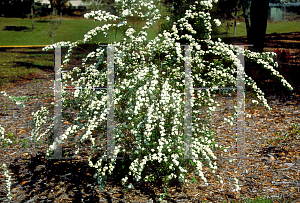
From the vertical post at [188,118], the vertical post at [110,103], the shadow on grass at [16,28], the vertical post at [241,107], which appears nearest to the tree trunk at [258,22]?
the vertical post at [241,107]

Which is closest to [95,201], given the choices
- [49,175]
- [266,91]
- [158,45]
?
[49,175]

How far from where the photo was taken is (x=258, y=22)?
10.1m

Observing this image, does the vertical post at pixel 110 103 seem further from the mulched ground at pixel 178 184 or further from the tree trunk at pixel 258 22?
the tree trunk at pixel 258 22

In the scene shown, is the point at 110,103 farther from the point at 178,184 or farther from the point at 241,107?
the point at 241,107

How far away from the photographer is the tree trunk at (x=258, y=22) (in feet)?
32.7

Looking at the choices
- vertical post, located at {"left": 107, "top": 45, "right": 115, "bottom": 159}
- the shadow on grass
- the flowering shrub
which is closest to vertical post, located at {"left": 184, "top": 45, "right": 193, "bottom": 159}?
the flowering shrub

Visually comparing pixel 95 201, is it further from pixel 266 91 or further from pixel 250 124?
pixel 266 91

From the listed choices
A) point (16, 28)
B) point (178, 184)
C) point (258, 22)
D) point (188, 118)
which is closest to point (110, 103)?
point (188, 118)

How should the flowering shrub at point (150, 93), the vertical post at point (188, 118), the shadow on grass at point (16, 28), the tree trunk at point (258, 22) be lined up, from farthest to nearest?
the shadow on grass at point (16, 28) → the tree trunk at point (258, 22) → the vertical post at point (188, 118) → the flowering shrub at point (150, 93)

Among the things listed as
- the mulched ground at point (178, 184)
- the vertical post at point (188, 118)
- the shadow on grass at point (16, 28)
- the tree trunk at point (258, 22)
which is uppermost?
the shadow on grass at point (16, 28)

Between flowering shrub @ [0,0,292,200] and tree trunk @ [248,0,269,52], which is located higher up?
tree trunk @ [248,0,269,52]

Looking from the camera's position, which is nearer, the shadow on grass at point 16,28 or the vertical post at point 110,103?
the vertical post at point 110,103

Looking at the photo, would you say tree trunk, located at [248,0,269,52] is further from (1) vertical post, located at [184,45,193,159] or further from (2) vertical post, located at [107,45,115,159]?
(2) vertical post, located at [107,45,115,159]

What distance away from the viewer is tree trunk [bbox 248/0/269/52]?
32.7ft
